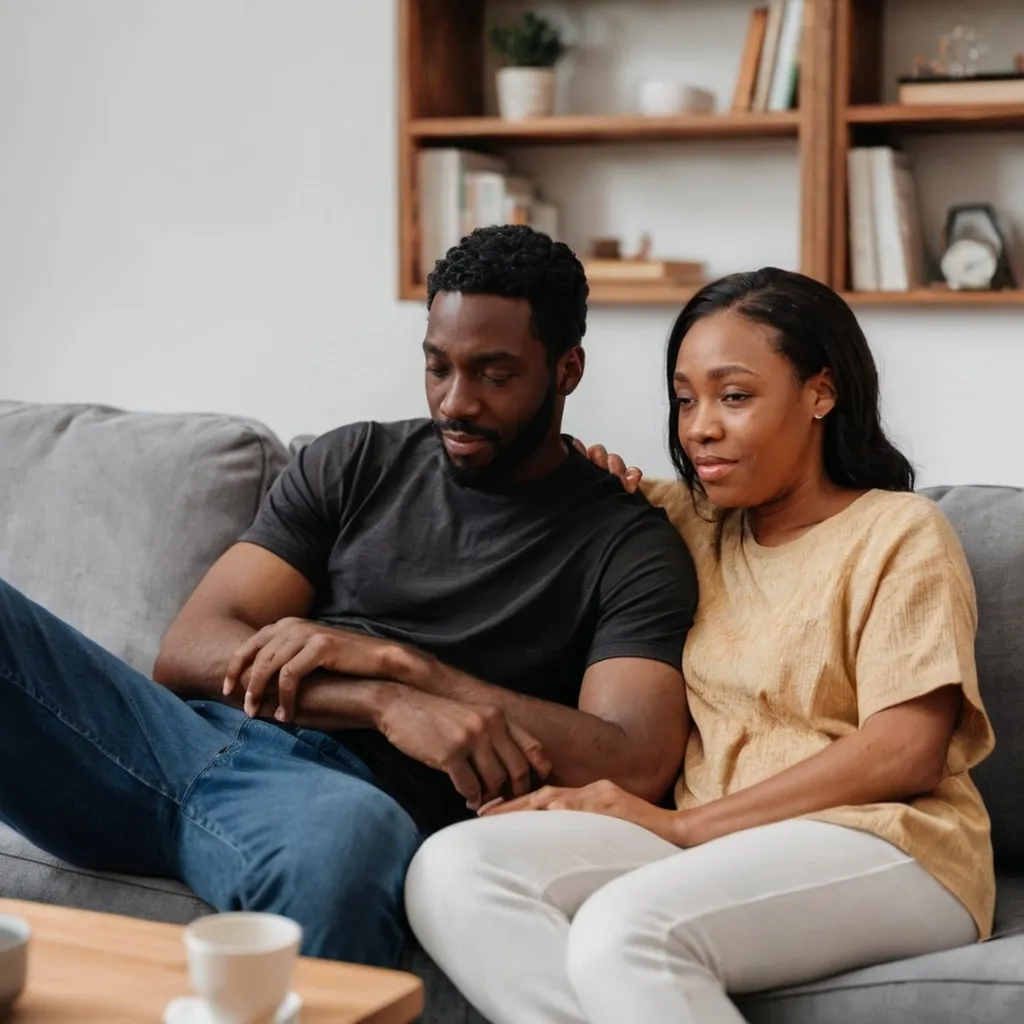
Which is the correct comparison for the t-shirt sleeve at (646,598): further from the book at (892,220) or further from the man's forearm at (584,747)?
the book at (892,220)

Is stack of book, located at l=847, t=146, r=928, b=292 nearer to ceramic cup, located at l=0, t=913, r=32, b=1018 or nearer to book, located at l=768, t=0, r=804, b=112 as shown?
book, located at l=768, t=0, r=804, b=112

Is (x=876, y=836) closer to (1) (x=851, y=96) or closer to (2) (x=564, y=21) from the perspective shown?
(1) (x=851, y=96)

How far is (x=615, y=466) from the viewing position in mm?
2041

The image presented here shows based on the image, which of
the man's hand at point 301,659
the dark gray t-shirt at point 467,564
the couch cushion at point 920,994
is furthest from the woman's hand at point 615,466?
the couch cushion at point 920,994

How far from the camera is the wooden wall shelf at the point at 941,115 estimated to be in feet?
9.58

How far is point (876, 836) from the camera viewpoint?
1.56 meters

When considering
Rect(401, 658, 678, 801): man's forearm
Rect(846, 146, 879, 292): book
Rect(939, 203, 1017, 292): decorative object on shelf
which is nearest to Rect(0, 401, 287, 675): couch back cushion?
Rect(401, 658, 678, 801): man's forearm

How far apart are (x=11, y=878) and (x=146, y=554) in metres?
0.53

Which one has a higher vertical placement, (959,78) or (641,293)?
(959,78)

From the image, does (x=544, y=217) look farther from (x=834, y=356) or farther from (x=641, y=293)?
(x=834, y=356)

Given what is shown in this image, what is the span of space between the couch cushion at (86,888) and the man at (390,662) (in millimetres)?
24

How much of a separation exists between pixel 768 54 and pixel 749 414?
5.14ft

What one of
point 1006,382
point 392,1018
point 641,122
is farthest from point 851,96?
point 392,1018

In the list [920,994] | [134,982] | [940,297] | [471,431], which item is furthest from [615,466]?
[940,297]
